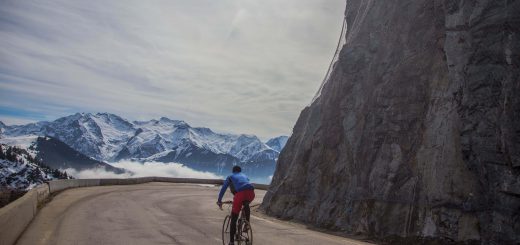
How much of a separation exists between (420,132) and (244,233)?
8.80 meters

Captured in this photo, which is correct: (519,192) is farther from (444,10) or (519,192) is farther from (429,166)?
(444,10)

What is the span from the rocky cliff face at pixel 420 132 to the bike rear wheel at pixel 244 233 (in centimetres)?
638

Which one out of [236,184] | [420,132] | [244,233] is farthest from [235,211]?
[420,132]

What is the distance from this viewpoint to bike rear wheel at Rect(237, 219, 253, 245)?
38.3 ft

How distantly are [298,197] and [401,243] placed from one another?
26.6ft

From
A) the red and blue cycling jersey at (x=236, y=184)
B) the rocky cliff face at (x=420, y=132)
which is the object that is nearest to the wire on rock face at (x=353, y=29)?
the rocky cliff face at (x=420, y=132)

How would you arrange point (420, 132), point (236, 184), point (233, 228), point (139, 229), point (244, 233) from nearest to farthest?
point (233, 228), point (244, 233), point (236, 184), point (139, 229), point (420, 132)

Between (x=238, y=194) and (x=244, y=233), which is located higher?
(x=238, y=194)

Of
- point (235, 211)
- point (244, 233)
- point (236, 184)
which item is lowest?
point (244, 233)

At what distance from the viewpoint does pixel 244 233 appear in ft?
39.1

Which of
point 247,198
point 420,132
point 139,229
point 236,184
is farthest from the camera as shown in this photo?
point 420,132

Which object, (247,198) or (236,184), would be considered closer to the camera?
(247,198)

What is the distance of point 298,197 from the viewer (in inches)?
898

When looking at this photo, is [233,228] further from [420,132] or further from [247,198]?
[420,132]
